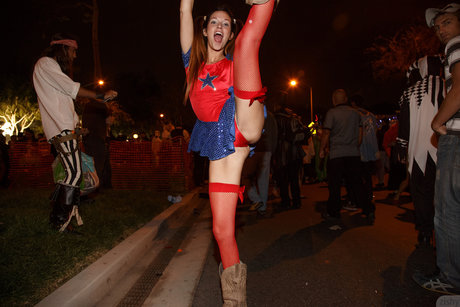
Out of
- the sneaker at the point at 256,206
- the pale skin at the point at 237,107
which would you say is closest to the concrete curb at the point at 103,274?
the pale skin at the point at 237,107

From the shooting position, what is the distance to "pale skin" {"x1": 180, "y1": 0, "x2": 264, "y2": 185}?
74.1 inches

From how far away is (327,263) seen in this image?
3.30 m

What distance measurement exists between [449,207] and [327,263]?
1.28 m

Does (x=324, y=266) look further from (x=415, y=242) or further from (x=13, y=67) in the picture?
(x=13, y=67)

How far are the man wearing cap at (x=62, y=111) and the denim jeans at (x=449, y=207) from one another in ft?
10.1

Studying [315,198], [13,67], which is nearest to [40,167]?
[315,198]

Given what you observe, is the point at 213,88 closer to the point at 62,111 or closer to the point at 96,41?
the point at 62,111

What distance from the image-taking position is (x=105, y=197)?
6.52 metres

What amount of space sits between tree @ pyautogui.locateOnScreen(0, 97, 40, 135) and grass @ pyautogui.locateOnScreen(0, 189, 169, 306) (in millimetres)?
39526

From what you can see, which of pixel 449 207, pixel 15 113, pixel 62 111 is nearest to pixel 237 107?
pixel 449 207

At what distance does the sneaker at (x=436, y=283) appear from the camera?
8.29ft

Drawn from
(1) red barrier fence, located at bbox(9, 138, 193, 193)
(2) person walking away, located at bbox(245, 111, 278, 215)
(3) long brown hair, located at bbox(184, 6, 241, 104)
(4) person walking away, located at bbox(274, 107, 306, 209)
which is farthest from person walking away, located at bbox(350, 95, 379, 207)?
(1) red barrier fence, located at bbox(9, 138, 193, 193)

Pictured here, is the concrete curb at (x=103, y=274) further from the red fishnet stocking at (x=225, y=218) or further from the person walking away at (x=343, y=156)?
the person walking away at (x=343, y=156)

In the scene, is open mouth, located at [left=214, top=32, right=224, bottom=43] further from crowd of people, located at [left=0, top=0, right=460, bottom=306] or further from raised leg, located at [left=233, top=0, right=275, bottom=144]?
raised leg, located at [left=233, top=0, right=275, bottom=144]
